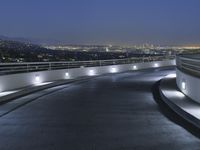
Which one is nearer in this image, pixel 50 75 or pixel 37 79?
pixel 37 79

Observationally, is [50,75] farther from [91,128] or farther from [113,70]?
[91,128]

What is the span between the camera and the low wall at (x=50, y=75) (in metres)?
22.9

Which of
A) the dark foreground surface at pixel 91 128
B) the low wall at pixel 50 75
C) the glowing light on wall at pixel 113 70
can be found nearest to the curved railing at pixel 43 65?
the low wall at pixel 50 75

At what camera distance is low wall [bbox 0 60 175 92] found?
22.9 meters

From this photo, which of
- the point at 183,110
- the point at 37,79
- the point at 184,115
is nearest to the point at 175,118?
the point at 184,115

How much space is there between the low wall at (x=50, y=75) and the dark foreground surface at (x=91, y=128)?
5.24 meters

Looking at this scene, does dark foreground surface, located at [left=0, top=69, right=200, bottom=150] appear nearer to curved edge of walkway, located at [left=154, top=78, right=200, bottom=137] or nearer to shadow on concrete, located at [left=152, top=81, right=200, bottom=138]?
shadow on concrete, located at [left=152, top=81, right=200, bottom=138]

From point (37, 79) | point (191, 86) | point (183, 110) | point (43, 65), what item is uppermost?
point (43, 65)

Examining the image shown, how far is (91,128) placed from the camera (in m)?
11.5

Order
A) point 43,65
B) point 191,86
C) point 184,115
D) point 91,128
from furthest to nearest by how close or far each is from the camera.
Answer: point 43,65 < point 191,86 < point 184,115 < point 91,128

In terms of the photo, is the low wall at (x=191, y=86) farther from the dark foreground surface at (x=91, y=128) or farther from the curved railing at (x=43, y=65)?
the curved railing at (x=43, y=65)

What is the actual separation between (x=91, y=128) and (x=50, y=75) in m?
19.8

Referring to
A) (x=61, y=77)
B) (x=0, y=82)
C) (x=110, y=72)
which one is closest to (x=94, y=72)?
(x=110, y=72)

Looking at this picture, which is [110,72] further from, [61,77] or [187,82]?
[187,82]
